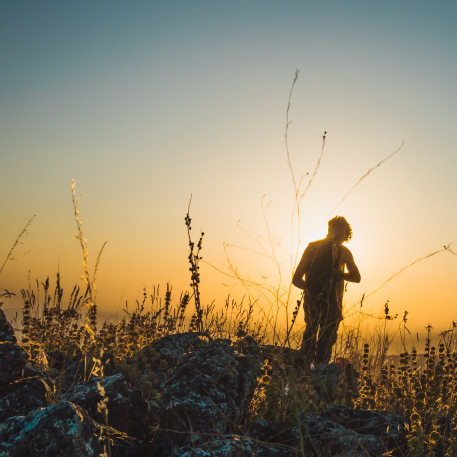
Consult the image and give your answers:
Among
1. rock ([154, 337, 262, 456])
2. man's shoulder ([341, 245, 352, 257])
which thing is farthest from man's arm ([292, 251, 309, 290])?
rock ([154, 337, 262, 456])

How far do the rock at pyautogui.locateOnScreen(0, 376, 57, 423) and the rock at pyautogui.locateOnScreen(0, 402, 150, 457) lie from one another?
0.59 metres

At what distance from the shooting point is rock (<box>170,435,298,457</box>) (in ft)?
5.56

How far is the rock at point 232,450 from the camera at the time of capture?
1.69 metres

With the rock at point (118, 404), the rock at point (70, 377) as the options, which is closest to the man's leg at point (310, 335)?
the rock at point (70, 377)

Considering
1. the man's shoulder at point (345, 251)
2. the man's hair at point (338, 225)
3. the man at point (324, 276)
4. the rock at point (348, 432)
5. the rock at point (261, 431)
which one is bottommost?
the rock at point (261, 431)

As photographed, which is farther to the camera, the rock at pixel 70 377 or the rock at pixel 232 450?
the rock at pixel 70 377

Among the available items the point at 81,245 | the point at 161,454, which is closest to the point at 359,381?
the point at 161,454

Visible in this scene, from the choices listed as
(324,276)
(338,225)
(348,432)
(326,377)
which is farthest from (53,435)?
(338,225)

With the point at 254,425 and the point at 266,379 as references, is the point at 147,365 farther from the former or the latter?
the point at 254,425

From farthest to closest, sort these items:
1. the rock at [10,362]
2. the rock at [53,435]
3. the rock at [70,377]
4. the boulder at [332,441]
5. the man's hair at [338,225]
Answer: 1. the man's hair at [338,225]
2. the rock at [70,377]
3. the rock at [10,362]
4. the boulder at [332,441]
5. the rock at [53,435]

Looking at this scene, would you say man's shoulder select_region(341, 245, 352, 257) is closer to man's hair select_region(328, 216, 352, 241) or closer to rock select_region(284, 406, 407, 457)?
man's hair select_region(328, 216, 352, 241)

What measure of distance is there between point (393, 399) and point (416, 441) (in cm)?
196

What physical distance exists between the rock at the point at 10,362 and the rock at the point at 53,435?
825 mm

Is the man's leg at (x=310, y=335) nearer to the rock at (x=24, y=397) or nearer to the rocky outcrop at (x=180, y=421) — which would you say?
the rocky outcrop at (x=180, y=421)
